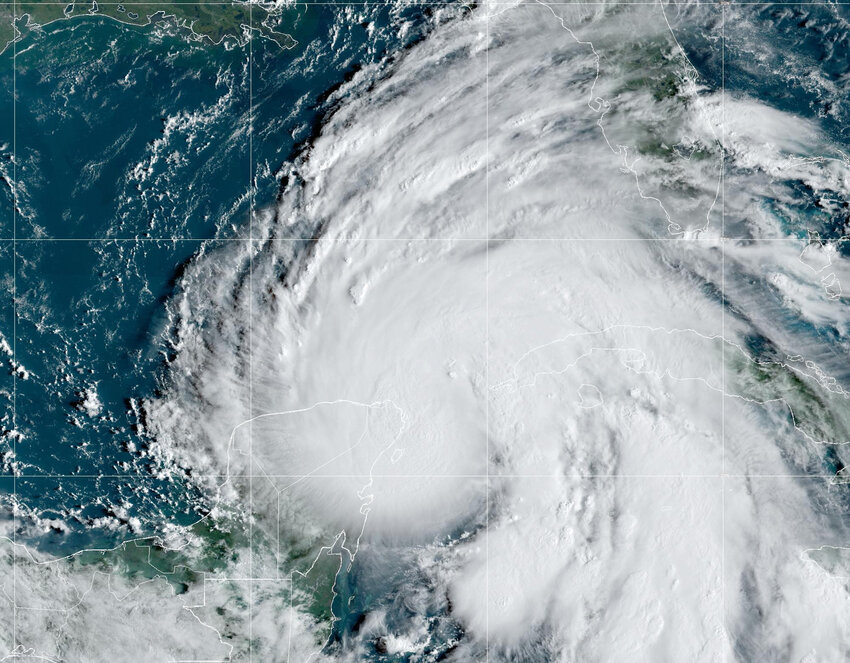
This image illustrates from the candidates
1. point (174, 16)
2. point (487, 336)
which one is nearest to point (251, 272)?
point (487, 336)

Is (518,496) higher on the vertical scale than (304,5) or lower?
lower

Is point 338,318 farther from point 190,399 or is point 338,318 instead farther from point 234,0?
point 234,0

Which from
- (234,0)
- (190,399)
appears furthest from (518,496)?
(234,0)

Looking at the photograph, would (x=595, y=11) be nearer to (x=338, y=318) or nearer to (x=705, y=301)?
(x=705, y=301)

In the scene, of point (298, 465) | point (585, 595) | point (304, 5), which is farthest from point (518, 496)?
point (304, 5)

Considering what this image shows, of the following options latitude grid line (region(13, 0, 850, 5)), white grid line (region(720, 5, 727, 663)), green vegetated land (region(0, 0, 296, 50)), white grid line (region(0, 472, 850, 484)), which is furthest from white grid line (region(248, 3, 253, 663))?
white grid line (region(720, 5, 727, 663))

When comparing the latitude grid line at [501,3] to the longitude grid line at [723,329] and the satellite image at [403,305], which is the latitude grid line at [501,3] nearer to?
the satellite image at [403,305]

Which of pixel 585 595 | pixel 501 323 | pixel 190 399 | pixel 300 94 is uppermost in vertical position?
pixel 300 94

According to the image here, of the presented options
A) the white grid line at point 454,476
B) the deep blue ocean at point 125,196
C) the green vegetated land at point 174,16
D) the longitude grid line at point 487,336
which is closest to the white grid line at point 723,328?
the white grid line at point 454,476
